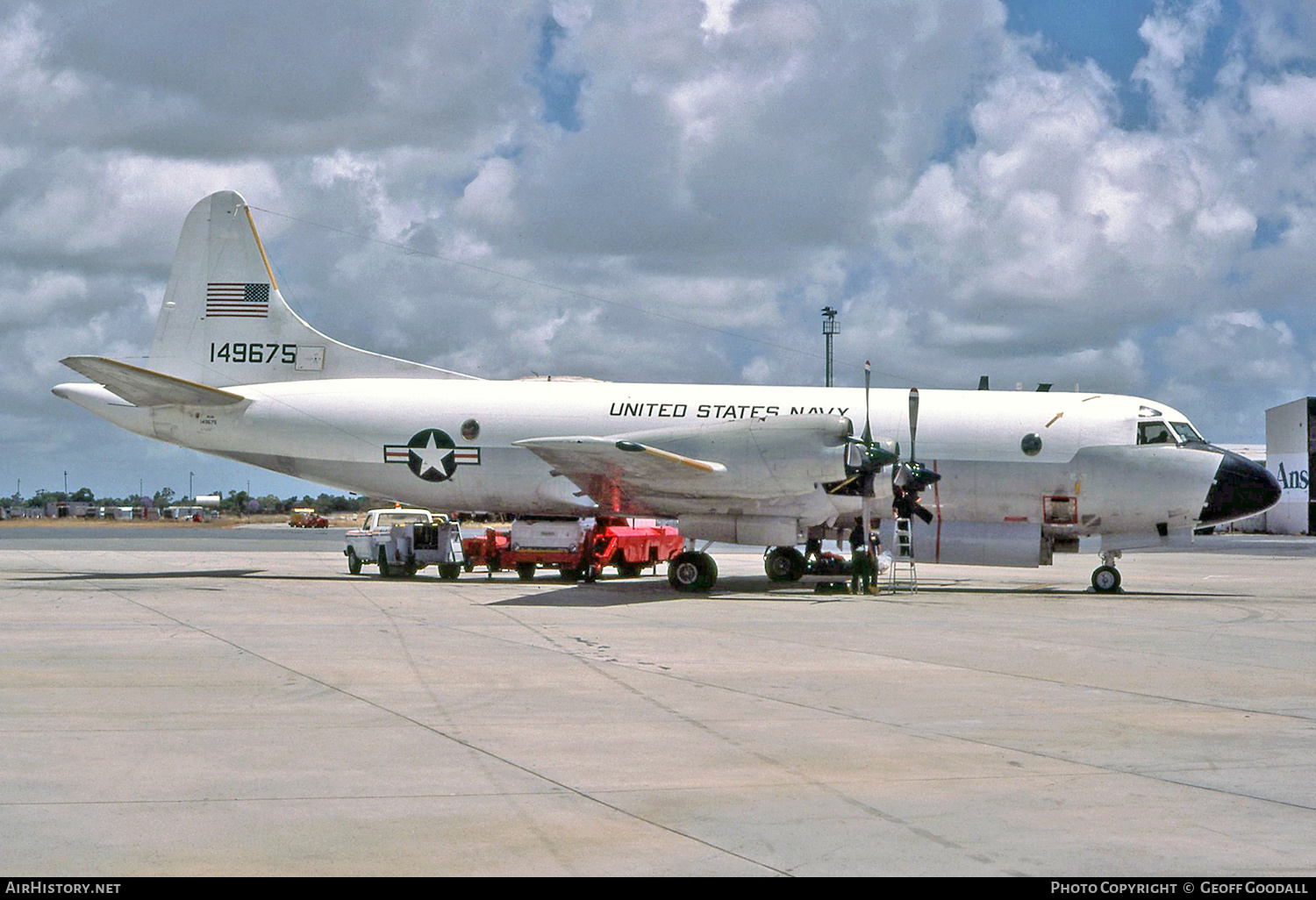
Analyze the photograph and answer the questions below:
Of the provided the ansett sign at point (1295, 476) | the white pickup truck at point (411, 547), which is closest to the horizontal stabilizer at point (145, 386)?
the white pickup truck at point (411, 547)

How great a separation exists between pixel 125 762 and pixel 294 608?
11.8m

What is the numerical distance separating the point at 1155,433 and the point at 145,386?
2291cm

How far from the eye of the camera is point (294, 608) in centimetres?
1947

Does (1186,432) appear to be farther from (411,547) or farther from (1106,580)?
(411,547)

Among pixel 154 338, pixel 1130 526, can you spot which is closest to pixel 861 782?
pixel 1130 526

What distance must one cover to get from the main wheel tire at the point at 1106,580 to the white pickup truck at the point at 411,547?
14919mm

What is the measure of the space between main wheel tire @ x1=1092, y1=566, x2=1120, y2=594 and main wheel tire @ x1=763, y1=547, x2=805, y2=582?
22.0 feet

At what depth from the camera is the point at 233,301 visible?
29.7m

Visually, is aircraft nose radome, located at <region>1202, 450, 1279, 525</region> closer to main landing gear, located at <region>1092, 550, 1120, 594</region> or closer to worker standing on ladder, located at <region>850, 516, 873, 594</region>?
main landing gear, located at <region>1092, 550, 1120, 594</region>

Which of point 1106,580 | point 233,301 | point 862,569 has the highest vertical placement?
point 233,301

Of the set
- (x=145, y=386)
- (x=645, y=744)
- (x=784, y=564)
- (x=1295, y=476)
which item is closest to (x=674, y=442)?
(x=784, y=564)

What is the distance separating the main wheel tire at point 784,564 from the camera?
91.7ft

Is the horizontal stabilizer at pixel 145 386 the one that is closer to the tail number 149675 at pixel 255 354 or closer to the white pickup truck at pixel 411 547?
the tail number 149675 at pixel 255 354
